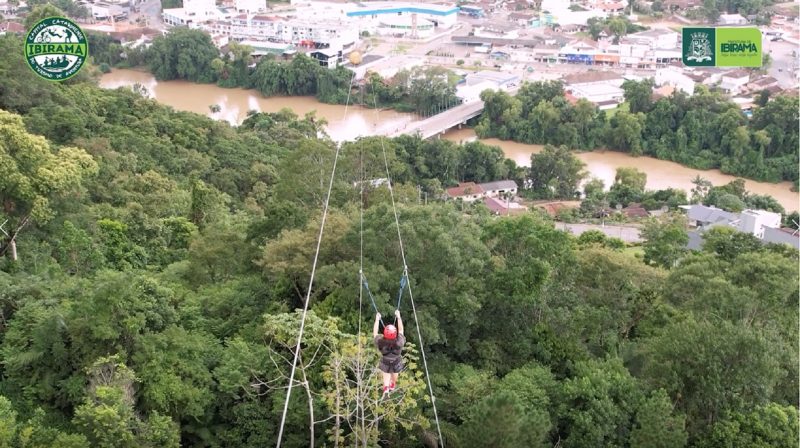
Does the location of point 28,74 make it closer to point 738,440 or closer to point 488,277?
point 488,277

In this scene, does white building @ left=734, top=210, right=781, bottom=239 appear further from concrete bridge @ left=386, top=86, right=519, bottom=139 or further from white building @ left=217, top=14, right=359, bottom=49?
white building @ left=217, top=14, right=359, bottom=49

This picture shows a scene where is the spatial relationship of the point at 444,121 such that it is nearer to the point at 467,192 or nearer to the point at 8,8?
the point at 467,192

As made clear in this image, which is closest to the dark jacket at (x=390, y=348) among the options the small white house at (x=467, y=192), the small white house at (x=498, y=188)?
the small white house at (x=467, y=192)

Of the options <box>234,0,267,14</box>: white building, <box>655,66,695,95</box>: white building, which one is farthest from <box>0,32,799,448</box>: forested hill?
<box>234,0,267,14</box>: white building

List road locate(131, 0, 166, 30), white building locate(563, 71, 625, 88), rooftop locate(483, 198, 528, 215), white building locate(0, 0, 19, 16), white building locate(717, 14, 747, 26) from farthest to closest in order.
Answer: road locate(131, 0, 166, 30)
white building locate(0, 0, 19, 16)
white building locate(717, 14, 747, 26)
white building locate(563, 71, 625, 88)
rooftop locate(483, 198, 528, 215)

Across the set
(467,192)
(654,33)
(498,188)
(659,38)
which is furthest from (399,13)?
(467,192)
